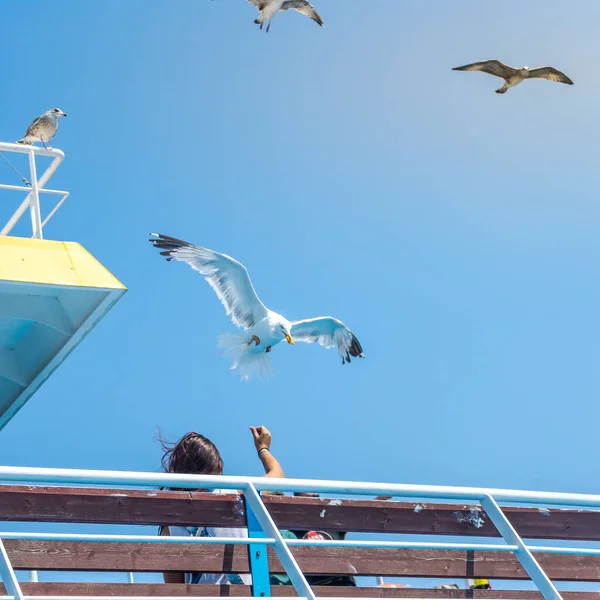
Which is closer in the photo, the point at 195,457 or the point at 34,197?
the point at 195,457

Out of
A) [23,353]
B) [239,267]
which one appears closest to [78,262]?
[23,353]

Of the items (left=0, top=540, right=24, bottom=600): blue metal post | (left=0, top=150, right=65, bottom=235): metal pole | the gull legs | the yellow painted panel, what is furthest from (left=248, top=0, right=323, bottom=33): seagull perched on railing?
(left=0, top=540, right=24, bottom=600): blue metal post

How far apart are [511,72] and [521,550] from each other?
40.6ft

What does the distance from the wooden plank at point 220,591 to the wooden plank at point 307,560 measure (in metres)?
0.07

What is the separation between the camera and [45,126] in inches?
576

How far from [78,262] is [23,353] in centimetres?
99

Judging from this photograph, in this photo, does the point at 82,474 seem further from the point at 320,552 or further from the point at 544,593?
the point at 544,593

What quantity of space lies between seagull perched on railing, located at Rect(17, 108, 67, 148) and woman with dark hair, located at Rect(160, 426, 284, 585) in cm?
968

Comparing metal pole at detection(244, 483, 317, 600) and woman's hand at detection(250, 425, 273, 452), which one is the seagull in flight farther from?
metal pole at detection(244, 483, 317, 600)

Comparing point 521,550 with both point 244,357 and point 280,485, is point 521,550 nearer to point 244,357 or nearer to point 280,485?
point 280,485

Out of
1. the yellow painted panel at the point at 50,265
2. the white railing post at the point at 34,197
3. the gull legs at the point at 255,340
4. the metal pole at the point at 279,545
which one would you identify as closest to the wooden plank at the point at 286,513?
the metal pole at the point at 279,545

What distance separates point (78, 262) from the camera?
27.4ft

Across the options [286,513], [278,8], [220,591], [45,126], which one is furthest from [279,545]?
[278,8]

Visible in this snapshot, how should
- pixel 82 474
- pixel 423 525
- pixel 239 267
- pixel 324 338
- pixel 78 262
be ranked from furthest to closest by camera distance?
pixel 324 338 < pixel 239 267 < pixel 78 262 < pixel 423 525 < pixel 82 474
